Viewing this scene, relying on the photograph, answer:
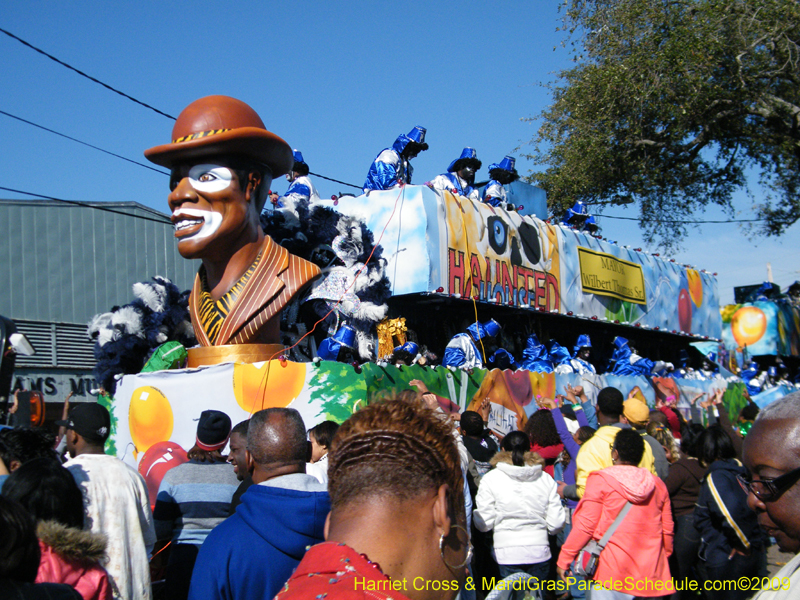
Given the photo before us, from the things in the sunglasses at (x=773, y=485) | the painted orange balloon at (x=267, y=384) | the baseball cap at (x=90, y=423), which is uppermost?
the painted orange balloon at (x=267, y=384)

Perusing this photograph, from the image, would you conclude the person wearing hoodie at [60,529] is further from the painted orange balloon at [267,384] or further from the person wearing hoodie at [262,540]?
the painted orange balloon at [267,384]

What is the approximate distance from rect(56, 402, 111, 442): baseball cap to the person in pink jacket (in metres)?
2.68

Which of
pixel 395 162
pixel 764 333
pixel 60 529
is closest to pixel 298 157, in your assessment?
pixel 395 162

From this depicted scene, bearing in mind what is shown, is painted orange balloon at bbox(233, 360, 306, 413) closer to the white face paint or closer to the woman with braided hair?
the white face paint

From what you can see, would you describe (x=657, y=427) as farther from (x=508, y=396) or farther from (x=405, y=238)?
(x=405, y=238)

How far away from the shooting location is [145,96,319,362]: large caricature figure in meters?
7.05

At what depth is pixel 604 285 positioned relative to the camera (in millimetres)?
13547

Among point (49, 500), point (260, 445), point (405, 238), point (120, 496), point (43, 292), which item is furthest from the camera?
point (43, 292)

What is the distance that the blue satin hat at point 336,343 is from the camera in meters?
8.30

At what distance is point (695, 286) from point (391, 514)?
54.7 ft

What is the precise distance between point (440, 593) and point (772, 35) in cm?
1590

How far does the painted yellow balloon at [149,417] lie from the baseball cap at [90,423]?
304 cm

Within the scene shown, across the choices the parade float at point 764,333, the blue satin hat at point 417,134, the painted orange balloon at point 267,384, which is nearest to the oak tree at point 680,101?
the parade float at point 764,333

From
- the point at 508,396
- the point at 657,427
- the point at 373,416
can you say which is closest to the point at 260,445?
the point at 373,416
